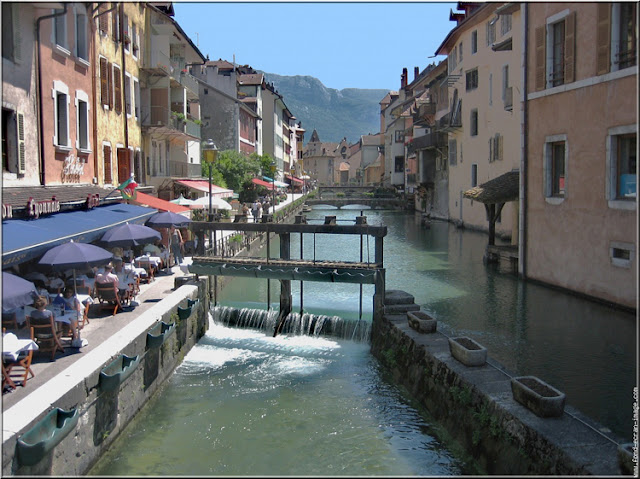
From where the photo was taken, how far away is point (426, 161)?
181ft

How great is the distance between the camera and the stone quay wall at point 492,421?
23.0ft

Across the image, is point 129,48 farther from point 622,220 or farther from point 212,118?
point 212,118

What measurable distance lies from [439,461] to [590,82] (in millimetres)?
11122

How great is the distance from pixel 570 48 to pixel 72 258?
1345cm

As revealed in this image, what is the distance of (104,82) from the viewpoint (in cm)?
2134

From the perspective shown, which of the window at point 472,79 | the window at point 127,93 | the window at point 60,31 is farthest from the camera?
the window at point 472,79

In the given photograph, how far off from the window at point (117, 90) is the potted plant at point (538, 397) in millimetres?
18410

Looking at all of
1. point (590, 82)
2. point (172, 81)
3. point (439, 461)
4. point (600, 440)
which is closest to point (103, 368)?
point (439, 461)

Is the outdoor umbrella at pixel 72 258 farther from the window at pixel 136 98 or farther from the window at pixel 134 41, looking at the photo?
the window at pixel 134 41

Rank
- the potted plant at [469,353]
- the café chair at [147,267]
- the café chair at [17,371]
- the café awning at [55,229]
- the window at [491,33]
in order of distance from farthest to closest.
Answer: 1. the window at [491,33]
2. the café chair at [147,267]
3. the café awning at [55,229]
4. the potted plant at [469,353]
5. the café chair at [17,371]

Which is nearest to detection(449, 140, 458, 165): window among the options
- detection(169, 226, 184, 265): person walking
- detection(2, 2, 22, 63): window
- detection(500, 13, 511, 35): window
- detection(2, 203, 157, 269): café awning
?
detection(500, 13, 511, 35): window

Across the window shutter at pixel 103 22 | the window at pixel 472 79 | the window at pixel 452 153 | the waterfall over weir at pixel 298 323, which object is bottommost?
the waterfall over weir at pixel 298 323

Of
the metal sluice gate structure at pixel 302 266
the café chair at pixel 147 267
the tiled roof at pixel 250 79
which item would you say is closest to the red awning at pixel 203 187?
the café chair at pixel 147 267

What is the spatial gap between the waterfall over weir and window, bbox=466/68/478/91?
27042mm
